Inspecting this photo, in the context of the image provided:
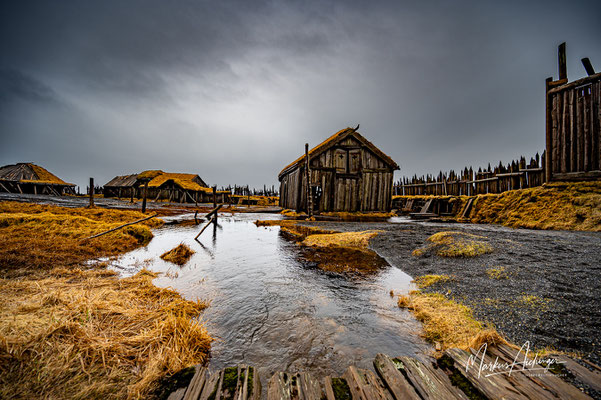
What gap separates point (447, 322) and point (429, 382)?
4.09 feet

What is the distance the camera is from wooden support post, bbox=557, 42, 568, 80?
28.2 ft

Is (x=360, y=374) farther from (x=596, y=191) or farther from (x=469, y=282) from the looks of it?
(x=596, y=191)

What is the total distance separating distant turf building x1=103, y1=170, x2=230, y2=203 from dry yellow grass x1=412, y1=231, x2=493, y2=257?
38676mm

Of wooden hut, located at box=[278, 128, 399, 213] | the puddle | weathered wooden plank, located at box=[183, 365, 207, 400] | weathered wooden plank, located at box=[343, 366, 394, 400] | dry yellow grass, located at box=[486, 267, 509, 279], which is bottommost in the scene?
the puddle

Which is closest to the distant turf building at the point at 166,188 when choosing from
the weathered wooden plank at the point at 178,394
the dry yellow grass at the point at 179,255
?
the dry yellow grass at the point at 179,255

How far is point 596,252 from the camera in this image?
4336 millimetres

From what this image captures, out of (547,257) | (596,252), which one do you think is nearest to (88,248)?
(547,257)

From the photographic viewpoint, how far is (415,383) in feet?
5.18

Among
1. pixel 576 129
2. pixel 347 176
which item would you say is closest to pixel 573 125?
pixel 576 129

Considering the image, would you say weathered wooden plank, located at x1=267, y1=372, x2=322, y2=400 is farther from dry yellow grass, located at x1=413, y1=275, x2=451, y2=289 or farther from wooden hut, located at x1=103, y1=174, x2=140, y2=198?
wooden hut, located at x1=103, y1=174, x2=140, y2=198

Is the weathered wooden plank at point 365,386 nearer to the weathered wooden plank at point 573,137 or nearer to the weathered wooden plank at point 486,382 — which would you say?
the weathered wooden plank at point 486,382

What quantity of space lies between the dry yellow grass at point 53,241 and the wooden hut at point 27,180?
42.3 meters

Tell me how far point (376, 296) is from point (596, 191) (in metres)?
9.34

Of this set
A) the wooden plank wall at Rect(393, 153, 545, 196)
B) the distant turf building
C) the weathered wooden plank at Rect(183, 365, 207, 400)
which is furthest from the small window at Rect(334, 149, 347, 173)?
the distant turf building
